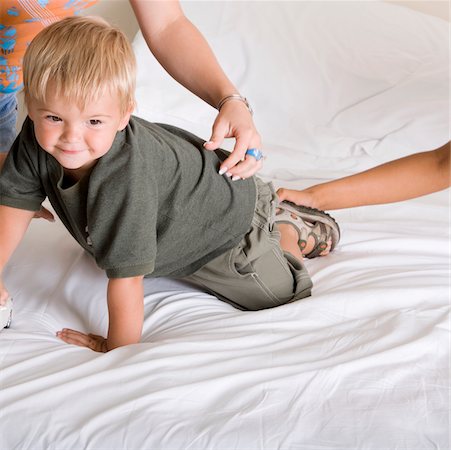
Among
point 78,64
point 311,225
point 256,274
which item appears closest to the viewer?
point 78,64

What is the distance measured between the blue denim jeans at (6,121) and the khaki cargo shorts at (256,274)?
0.44m

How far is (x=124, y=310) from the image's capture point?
1245mm

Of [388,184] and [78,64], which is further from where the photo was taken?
[388,184]

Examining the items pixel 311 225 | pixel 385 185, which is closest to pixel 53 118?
pixel 311 225

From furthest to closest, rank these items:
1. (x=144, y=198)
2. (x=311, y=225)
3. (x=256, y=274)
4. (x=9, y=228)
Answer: (x=311, y=225) → (x=256, y=274) → (x=9, y=228) → (x=144, y=198)

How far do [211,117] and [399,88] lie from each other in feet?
2.05

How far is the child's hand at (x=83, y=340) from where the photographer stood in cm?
131

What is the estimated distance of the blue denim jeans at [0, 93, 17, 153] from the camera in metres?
1.45

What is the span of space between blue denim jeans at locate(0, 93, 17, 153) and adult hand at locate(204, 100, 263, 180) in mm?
426

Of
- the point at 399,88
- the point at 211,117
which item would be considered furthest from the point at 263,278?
the point at 399,88

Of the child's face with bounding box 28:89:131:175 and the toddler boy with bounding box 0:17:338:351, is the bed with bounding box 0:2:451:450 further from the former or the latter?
the child's face with bounding box 28:89:131:175

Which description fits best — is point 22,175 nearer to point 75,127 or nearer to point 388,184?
point 75,127

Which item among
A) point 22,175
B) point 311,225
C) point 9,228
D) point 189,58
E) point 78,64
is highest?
point 78,64

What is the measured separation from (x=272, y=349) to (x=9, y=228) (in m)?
0.51
